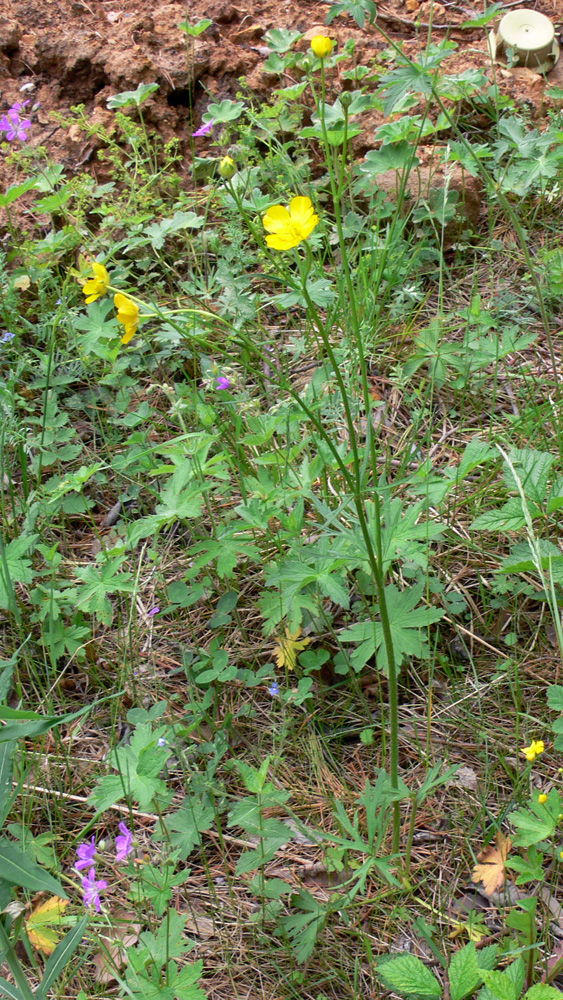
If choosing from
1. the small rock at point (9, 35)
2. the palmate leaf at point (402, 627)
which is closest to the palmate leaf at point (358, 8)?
the palmate leaf at point (402, 627)

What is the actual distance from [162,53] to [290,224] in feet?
8.32

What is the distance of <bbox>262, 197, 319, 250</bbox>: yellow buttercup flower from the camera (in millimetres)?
1172

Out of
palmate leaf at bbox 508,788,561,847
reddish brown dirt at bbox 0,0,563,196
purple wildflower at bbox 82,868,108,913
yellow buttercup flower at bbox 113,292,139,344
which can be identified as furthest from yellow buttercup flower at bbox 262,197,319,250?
reddish brown dirt at bbox 0,0,563,196

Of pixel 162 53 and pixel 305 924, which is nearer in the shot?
pixel 305 924

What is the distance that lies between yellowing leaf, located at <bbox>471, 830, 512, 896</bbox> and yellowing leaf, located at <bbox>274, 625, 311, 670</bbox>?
0.57 m

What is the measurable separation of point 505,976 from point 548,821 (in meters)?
0.27

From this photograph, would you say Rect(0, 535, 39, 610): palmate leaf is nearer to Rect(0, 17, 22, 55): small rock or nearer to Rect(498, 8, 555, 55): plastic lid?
Rect(0, 17, 22, 55): small rock

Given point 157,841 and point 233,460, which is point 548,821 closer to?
point 157,841

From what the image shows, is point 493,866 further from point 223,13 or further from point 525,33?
point 223,13

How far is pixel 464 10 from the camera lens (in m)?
3.27

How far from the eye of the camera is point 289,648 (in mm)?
1824

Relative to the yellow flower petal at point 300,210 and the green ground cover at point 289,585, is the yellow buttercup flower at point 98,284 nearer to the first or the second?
the green ground cover at point 289,585

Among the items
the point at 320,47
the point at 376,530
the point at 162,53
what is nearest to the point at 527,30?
the point at 162,53

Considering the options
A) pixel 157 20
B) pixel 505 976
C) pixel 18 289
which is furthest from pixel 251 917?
pixel 157 20
